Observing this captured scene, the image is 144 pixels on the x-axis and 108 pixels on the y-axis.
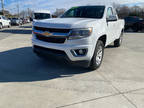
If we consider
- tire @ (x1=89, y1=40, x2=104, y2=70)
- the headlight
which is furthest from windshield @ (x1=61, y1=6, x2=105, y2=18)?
the headlight

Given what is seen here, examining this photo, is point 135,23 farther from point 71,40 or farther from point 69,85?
point 69,85

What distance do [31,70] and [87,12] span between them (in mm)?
2741

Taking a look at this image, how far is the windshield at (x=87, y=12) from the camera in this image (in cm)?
461

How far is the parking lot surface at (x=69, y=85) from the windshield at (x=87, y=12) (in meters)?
1.68

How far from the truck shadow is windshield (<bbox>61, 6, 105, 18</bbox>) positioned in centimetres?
183

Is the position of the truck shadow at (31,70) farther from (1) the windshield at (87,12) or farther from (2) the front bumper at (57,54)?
(1) the windshield at (87,12)

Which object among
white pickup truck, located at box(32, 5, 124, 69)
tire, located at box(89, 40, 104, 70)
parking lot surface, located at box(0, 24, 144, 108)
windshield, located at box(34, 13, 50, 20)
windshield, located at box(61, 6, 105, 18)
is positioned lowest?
parking lot surface, located at box(0, 24, 144, 108)

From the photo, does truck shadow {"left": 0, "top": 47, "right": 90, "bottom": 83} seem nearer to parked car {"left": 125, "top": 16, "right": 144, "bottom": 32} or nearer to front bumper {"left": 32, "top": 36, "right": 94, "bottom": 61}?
front bumper {"left": 32, "top": 36, "right": 94, "bottom": 61}

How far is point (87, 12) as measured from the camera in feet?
16.0

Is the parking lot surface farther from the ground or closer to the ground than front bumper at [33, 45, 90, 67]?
closer to the ground

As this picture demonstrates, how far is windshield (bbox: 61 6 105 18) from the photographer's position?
461 cm

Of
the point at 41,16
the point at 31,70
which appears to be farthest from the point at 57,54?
the point at 41,16

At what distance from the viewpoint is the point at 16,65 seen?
14.9ft

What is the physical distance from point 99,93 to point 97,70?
1.28m
